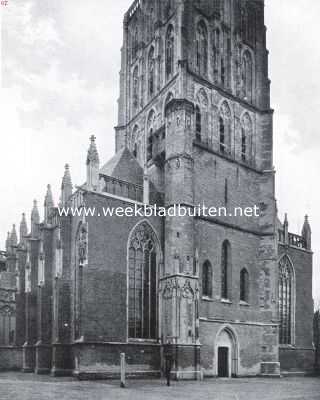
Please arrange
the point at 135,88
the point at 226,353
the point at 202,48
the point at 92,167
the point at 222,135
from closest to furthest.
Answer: the point at 92,167 → the point at 226,353 → the point at 222,135 → the point at 202,48 → the point at 135,88

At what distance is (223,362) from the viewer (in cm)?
2994

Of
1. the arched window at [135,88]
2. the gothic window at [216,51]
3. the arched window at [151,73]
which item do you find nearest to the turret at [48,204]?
the arched window at [135,88]

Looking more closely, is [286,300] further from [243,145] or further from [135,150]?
[135,150]

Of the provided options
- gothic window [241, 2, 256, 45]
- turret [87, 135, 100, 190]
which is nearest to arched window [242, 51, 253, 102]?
gothic window [241, 2, 256, 45]

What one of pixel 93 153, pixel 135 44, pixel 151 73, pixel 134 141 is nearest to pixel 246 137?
pixel 134 141

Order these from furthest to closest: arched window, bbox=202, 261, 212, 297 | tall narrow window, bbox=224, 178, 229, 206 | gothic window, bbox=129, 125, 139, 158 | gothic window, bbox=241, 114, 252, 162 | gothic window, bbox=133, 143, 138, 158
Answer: gothic window, bbox=129, 125, 139, 158, gothic window, bbox=133, 143, 138, 158, gothic window, bbox=241, 114, 252, 162, tall narrow window, bbox=224, 178, 229, 206, arched window, bbox=202, 261, 212, 297

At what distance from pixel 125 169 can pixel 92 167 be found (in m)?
4.65

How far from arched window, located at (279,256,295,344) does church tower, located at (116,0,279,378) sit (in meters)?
3.62

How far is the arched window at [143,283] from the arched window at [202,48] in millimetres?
11463

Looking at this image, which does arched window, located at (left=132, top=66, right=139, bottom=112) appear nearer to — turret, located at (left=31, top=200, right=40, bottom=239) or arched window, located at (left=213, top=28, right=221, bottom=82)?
arched window, located at (left=213, top=28, right=221, bottom=82)

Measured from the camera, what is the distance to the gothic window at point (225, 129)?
1318 inches

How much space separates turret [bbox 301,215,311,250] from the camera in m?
38.6

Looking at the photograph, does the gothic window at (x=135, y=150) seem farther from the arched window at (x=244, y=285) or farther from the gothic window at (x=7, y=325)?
the gothic window at (x=7, y=325)

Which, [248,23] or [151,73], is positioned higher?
[248,23]
